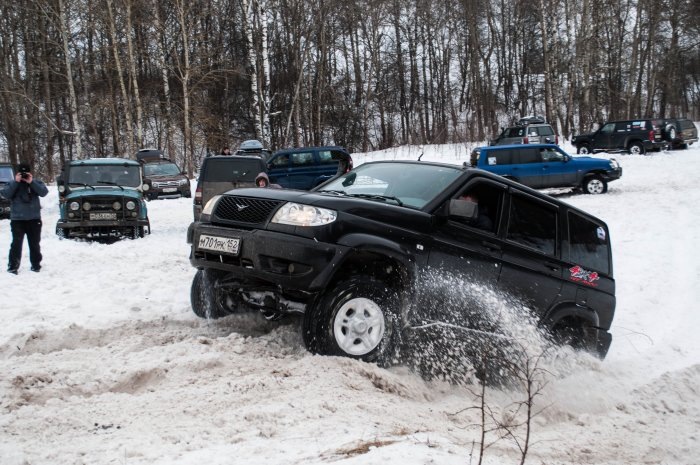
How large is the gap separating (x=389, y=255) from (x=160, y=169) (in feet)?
69.9

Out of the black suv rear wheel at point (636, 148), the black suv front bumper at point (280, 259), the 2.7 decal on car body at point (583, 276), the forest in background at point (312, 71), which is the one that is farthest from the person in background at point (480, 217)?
the black suv rear wheel at point (636, 148)

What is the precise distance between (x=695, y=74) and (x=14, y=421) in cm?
6145

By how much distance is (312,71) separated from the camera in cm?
4159

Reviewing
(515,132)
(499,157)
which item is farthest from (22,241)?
(515,132)

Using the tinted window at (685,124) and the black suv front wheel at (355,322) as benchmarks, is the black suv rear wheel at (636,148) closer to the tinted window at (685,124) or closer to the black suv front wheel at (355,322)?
the tinted window at (685,124)

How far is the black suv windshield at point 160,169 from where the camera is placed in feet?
78.7

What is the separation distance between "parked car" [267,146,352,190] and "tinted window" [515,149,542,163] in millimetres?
5796

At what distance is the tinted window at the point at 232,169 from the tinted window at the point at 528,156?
32.0 feet

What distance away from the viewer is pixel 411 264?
474 centimetres

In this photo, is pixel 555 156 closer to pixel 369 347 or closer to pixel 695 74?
pixel 369 347

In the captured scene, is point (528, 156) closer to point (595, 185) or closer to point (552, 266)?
point (595, 185)

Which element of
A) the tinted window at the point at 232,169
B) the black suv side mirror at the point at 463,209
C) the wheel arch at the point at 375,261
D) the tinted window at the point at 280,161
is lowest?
the wheel arch at the point at 375,261

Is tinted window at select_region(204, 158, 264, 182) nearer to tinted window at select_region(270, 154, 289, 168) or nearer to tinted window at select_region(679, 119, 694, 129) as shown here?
tinted window at select_region(270, 154, 289, 168)

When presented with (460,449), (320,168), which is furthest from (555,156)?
(460,449)
